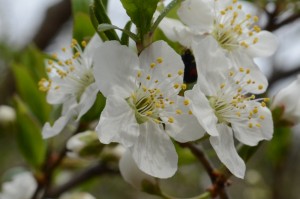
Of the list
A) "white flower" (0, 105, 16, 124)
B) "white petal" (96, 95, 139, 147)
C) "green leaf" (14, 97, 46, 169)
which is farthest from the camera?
"white flower" (0, 105, 16, 124)

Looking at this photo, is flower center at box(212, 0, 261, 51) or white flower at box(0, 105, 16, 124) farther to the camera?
white flower at box(0, 105, 16, 124)

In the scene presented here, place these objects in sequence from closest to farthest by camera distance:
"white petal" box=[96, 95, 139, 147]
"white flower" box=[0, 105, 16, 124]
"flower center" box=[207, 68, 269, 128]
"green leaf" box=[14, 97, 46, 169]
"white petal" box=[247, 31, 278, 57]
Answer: "white petal" box=[96, 95, 139, 147], "flower center" box=[207, 68, 269, 128], "white petal" box=[247, 31, 278, 57], "green leaf" box=[14, 97, 46, 169], "white flower" box=[0, 105, 16, 124]

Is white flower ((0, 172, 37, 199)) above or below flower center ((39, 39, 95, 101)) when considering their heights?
below

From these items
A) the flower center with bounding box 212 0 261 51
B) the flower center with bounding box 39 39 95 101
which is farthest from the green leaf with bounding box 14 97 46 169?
the flower center with bounding box 212 0 261 51

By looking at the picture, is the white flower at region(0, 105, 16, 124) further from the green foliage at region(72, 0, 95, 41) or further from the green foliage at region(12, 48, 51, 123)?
the green foliage at region(72, 0, 95, 41)

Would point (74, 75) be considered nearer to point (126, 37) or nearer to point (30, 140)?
point (126, 37)

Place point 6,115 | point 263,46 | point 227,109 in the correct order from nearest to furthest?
point 227,109 → point 263,46 → point 6,115

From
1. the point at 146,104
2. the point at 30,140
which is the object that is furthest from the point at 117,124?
the point at 30,140
